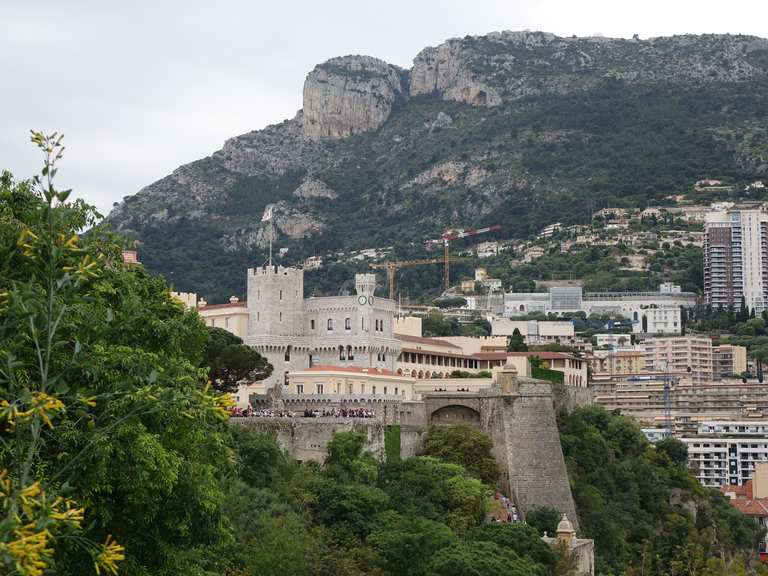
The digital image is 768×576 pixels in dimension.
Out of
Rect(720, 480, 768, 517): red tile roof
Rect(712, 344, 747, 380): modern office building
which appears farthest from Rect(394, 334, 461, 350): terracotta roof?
Rect(712, 344, 747, 380): modern office building

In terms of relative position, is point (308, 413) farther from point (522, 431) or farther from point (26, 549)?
point (26, 549)

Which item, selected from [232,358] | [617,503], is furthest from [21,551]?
[617,503]

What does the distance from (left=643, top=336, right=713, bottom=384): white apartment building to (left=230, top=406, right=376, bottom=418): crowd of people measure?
374 ft

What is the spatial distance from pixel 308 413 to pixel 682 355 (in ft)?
407

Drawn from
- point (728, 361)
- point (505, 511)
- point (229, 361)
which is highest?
point (229, 361)

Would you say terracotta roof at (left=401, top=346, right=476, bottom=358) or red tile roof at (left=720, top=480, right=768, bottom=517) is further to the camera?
red tile roof at (left=720, top=480, right=768, bottom=517)

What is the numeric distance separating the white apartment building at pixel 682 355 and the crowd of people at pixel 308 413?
11398 centimetres

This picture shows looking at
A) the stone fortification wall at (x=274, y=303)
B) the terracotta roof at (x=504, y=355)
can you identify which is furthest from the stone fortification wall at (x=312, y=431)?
the terracotta roof at (x=504, y=355)

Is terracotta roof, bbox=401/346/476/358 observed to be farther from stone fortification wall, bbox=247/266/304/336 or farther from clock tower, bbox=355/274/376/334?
stone fortification wall, bbox=247/266/304/336

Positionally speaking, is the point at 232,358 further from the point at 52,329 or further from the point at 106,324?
the point at 52,329

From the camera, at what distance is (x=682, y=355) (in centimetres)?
18288

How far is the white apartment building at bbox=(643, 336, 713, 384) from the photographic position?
17888 cm

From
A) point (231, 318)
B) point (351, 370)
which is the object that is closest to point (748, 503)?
point (351, 370)

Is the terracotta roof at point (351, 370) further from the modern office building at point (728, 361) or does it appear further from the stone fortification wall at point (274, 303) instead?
the modern office building at point (728, 361)
